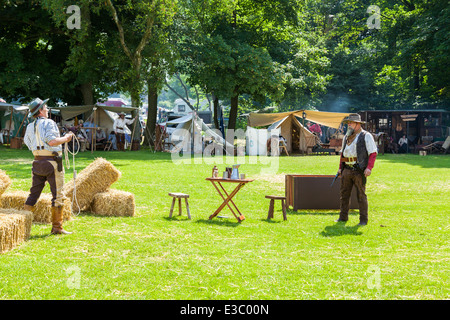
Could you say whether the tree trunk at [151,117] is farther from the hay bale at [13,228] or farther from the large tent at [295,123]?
the hay bale at [13,228]

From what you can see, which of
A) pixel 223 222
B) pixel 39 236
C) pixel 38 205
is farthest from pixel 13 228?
pixel 223 222

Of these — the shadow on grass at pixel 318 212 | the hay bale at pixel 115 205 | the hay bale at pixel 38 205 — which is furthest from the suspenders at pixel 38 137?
the shadow on grass at pixel 318 212

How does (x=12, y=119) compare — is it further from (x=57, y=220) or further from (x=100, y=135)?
(x=57, y=220)

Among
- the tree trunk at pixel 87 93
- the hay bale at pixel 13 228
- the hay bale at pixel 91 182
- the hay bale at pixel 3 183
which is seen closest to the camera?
the hay bale at pixel 13 228

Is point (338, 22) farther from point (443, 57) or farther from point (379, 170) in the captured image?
point (379, 170)

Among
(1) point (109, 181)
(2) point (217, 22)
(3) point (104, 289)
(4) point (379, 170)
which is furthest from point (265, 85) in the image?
(3) point (104, 289)

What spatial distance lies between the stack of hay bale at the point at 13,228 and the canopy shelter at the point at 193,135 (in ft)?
64.6

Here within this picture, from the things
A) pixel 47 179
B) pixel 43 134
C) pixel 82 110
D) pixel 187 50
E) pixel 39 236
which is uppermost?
pixel 187 50

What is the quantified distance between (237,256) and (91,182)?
3938 millimetres

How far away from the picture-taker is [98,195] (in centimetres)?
995

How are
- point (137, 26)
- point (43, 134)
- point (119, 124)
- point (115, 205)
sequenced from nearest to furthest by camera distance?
1. point (43, 134)
2. point (115, 205)
3. point (137, 26)
4. point (119, 124)

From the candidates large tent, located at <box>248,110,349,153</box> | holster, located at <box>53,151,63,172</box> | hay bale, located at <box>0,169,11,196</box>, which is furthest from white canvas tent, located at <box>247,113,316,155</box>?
holster, located at <box>53,151,63,172</box>

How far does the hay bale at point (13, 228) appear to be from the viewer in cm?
688
